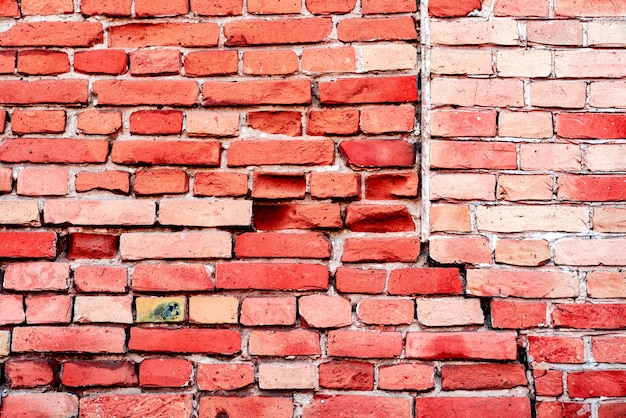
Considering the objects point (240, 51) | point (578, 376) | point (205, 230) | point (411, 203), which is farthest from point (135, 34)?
point (578, 376)

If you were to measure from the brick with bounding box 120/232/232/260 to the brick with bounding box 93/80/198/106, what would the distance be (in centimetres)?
35

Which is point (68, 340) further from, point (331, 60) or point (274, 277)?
point (331, 60)

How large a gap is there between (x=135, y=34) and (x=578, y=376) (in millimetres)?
1440

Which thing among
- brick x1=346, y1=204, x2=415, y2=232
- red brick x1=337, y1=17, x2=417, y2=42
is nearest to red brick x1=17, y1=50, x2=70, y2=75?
red brick x1=337, y1=17, x2=417, y2=42

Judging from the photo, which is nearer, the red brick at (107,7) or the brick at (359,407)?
the brick at (359,407)

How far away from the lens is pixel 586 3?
4.82ft

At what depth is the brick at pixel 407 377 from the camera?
1422 millimetres

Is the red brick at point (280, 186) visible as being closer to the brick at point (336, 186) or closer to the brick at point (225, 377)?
the brick at point (336, 186)

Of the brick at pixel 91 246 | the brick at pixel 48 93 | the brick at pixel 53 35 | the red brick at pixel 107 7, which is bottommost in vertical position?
the brick at pixel 91 246

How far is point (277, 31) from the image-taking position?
1.50 metres

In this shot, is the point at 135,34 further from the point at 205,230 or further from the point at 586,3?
the point at 586,3

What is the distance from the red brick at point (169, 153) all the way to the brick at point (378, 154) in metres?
0.35

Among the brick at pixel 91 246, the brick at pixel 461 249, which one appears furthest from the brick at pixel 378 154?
the brick at pixel 91 246

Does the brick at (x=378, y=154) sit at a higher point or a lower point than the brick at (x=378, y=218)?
higher
